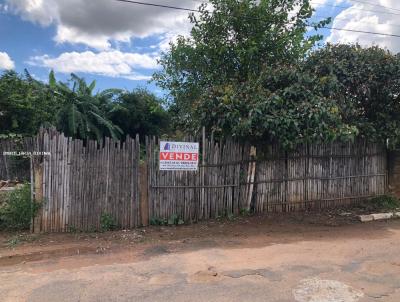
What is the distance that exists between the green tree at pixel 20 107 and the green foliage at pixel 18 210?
8.78 meters

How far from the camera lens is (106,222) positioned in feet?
25.2

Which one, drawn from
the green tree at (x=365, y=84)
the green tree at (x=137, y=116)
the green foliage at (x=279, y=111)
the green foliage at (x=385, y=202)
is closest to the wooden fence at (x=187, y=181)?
the green foliage at (x=385, y=202)

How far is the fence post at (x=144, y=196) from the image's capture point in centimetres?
795

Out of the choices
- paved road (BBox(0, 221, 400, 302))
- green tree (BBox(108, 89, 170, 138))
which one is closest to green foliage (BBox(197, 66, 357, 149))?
paved road (BBox(0, 221, 400, 302))

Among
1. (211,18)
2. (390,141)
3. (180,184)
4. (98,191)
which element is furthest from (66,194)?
(390,141)

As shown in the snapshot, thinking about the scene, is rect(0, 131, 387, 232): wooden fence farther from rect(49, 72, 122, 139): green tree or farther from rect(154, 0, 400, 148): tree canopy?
rect(49, 72, 122, 139): green tree

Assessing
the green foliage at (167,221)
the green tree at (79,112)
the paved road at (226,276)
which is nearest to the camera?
the paved road at (226,276)

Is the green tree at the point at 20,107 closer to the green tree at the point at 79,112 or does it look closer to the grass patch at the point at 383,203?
the green tree at the point at 79,112

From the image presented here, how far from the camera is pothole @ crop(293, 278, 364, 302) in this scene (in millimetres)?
4574

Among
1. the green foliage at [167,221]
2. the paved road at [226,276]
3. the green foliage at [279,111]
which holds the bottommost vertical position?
the paved road at [226,276]

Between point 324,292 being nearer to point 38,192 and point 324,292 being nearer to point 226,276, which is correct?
point 226,276

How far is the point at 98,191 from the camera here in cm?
766

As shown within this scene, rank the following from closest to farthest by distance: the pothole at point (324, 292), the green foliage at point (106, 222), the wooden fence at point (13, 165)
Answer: the pothole at point (324, 292), the green foliage at point (106, 222), the wooden fence at point (13, 165)

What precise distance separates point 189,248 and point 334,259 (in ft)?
7.95
